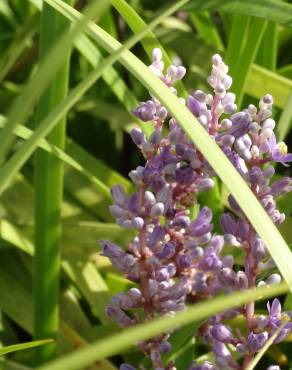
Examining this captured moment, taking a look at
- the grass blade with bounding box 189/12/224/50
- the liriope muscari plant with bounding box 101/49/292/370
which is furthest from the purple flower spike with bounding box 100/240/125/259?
the grass blade with bounding box 189/12/224/50

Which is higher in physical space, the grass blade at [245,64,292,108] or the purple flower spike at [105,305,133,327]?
the grass blade at [245,64,292,108]

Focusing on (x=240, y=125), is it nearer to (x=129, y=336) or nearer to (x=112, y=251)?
(x=112, y=251)

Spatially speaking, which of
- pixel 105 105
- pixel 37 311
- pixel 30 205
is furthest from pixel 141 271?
pixel 105 105

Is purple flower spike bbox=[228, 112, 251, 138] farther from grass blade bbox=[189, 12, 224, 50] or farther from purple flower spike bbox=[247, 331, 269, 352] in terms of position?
grass blade bbox=[189, 12, 224, 50]

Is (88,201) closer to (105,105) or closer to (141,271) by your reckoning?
(105,105)

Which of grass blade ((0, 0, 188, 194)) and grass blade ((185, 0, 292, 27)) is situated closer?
grass blade ((0, 0, 188, 194))

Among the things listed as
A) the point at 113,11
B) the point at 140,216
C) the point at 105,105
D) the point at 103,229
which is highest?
the point at 113,11
